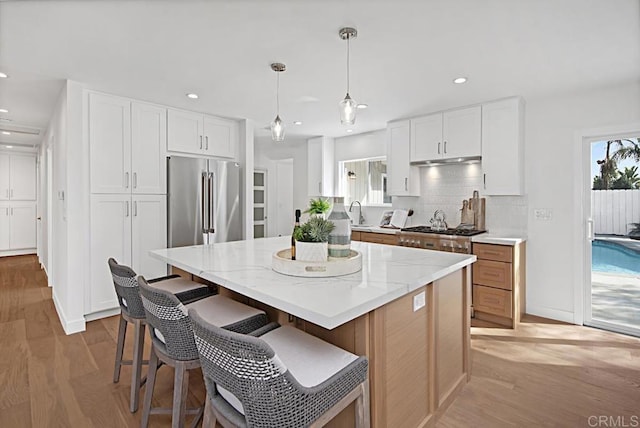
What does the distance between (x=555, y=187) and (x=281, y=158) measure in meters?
5.04

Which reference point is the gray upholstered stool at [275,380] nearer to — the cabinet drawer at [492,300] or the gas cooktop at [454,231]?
the cabinet drawer at [492,300]

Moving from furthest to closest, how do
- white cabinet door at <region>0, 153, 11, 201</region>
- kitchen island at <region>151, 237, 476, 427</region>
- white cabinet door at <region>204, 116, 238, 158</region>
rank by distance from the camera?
white cabinet door at <region>0, 153, 11, 201</region> → white cabinet door at <region>204, 116, 238, 158</region> → kitchen island at <region>151, 237, 476, 427</region>

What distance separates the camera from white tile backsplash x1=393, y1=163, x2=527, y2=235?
3.83 m

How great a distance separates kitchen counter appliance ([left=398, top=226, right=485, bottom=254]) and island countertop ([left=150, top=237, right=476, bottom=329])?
144 cm

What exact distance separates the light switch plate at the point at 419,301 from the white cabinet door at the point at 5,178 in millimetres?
9243

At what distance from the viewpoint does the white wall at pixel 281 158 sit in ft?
21.6

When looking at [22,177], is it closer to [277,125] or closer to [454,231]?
[277,125]

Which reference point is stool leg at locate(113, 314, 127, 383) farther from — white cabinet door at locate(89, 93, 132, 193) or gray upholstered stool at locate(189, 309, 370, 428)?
white cabinet door at locate(89, 93, 132, 193)

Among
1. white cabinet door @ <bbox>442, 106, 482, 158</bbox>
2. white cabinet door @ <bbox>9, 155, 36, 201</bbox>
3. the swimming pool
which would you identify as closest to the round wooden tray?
white cabinet door @ <bbox>442, 106, 482, 158</bbox>

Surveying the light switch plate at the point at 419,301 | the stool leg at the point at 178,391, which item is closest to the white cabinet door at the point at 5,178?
the stool leg at the point at 178,391

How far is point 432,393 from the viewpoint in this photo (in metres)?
1.84

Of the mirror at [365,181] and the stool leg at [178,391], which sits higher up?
the mirror at [365,181]

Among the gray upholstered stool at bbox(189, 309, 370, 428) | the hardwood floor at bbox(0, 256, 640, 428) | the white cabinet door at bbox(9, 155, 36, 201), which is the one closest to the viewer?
the gray upholstered stool at bbox(189, 309, 370, 428)

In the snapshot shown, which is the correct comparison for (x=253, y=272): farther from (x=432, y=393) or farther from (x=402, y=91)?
(x=402, y=91)
